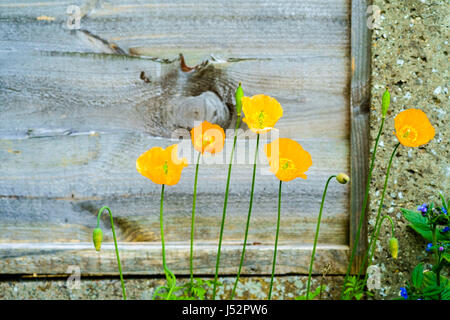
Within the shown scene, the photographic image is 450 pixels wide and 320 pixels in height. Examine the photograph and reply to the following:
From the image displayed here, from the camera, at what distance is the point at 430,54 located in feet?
3.26

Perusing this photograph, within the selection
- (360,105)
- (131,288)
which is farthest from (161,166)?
(360,105)

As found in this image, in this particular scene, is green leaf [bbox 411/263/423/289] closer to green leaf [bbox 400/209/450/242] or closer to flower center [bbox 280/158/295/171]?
green leaf [bbox 400/209/450/242]

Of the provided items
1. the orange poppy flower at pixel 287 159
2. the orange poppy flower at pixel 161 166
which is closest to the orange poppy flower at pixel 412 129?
the orange poppy flower at pixel 287 159

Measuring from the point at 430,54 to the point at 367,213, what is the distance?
438 mm

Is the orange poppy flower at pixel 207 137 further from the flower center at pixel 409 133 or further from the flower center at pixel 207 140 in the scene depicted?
the flower center at pixel 409 133

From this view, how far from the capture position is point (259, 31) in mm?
1035

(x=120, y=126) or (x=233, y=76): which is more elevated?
(x=233, y=76)

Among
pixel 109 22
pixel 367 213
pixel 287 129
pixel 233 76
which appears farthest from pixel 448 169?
pixel 109 22

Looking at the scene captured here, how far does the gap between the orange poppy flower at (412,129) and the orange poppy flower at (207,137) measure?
34cm

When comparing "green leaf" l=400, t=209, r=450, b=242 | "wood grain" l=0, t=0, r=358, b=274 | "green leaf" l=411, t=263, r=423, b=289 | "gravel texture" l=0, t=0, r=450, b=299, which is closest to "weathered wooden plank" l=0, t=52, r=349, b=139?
"wood grain" l=0, t=0, r=358, b=274

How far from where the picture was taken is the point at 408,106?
99 cm

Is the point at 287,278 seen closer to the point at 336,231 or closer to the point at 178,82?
the point at 336,231

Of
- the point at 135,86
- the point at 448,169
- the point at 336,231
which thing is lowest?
the point at 336,231

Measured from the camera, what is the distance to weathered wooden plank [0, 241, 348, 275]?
1.01 metres
